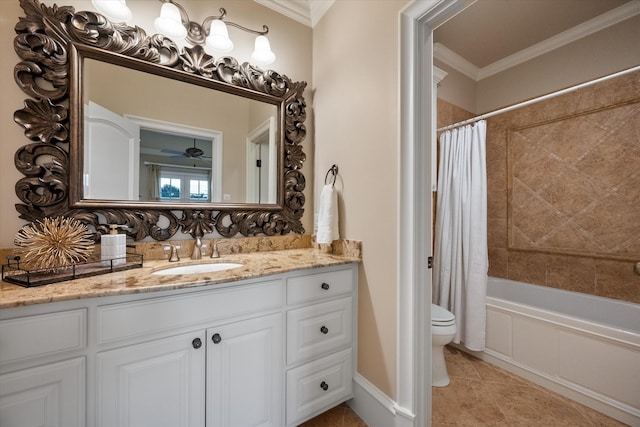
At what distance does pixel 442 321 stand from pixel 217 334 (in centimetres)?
142

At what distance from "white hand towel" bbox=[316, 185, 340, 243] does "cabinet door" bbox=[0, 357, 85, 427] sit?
44.4 inches

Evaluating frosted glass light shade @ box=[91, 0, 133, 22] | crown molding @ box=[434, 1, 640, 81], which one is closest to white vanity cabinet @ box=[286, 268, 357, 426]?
frosted glass light shade @ box=[91, 0, 133, 22]

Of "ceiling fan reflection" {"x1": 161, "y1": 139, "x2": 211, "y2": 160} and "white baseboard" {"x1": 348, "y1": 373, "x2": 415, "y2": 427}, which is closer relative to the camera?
"white baseboard" {"x1": 348, "y1": 373, "x2": 415, "y2": 427}

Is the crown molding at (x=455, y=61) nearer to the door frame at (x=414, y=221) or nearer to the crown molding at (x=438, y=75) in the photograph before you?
the crown molding at (x=438, y=75)

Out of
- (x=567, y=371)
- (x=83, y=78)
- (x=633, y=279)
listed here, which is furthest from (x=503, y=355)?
(x=83, y=78)

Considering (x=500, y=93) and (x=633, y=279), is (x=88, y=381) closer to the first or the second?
(x=633, y=279)

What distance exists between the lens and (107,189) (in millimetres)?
1285

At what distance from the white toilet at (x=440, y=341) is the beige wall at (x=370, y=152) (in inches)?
22.1

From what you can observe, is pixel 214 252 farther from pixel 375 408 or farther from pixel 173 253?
pixel 375 408

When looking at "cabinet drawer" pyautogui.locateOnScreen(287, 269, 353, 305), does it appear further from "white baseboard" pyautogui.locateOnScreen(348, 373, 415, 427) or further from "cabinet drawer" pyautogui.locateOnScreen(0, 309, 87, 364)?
"cabinet drawer" pyautogui.locateOnScreen(0, 309, 87, 364)

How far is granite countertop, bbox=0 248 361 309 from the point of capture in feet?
2.55

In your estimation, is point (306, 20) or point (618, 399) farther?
point (306, 20)

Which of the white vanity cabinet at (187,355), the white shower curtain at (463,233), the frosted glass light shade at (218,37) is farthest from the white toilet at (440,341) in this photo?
the frosted glass light shade at (218,37)

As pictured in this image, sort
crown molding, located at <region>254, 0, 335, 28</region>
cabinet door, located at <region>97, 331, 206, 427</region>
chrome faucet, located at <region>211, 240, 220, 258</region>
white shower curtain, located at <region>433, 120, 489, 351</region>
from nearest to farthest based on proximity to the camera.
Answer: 1. cabinet door, located at <region>97, 331, 206, 427</region>
2. chrome faucet, located at <region>211, 240, 220, 258</region>
3. crown molding, located at <region>254, 0, 335, 28</region>
4. white shower curtain, located at <region>433, 120, 489, 351</region>
